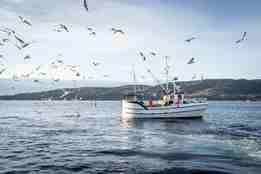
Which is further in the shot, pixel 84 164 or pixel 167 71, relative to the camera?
pixel 167 71

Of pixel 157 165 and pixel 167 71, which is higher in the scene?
pixel 167 71

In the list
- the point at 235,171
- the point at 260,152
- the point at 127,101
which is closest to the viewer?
the point at 235,171

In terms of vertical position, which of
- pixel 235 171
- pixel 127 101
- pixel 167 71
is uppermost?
pixel 167 71

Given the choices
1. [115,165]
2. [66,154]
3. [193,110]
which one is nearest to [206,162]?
[115,165]

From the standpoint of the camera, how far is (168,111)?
57.3 meters

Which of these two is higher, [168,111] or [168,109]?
[168,109]

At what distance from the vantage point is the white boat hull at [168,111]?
5691 cm

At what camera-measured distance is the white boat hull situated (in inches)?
2240

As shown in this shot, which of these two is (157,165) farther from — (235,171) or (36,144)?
(36,144)

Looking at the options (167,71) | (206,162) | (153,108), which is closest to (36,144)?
(206,162)

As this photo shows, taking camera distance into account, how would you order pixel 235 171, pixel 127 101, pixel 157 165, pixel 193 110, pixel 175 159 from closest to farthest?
pixel 235 171 → pixel 157 165 → pixel 175 159 → pixel 193 110 → pixel 127 101

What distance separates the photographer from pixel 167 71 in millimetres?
62875

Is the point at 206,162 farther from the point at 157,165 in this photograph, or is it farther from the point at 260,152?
the point at 260,152

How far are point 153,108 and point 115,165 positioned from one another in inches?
1666
